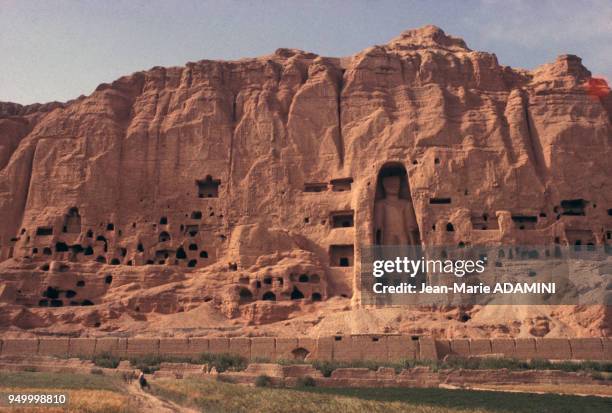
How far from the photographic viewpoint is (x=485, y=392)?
24.7m

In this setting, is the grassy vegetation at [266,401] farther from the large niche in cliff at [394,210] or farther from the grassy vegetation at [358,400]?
the large niche in cliff at [394,210]

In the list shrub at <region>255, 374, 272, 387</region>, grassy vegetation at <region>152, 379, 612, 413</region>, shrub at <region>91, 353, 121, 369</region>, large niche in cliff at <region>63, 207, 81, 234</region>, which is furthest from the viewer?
large niche in cliff at <region>63, 207, 81, 234</region>

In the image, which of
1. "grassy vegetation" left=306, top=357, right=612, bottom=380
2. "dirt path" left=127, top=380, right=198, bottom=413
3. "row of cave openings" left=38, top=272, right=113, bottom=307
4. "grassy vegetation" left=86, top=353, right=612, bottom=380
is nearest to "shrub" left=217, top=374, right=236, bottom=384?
"grassy vegetation" left=86, top=353, right=612, bottom=380

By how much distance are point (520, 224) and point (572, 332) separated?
486 inches

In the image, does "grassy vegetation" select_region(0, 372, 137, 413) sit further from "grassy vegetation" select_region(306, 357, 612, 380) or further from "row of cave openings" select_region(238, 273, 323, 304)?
"row of cave openings" select_region(238, 273, 323, 304)

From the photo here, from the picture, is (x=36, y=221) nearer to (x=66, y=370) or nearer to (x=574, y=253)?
(x=66, y=370)

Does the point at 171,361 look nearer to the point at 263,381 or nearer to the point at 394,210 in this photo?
the point at 263,381

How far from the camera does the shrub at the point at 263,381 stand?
25.4 m

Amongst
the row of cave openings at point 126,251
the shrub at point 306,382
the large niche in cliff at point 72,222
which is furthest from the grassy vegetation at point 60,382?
the large niche in cliff at point 72,222

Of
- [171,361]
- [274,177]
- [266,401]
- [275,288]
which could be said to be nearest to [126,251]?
[274,177]

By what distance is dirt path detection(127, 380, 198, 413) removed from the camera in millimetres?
18125

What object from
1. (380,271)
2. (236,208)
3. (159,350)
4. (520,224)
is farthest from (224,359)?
(520,224)

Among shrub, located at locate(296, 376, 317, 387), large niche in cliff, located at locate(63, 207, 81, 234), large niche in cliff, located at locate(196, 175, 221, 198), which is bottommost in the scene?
shrub, located at locate(296, 376, 317, 387)

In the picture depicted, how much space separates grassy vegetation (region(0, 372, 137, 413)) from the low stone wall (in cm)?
929
